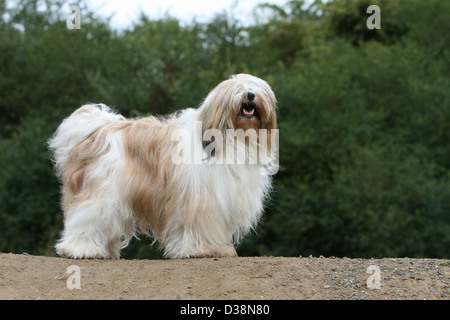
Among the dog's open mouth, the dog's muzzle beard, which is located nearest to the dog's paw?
the dog's muzzle beard

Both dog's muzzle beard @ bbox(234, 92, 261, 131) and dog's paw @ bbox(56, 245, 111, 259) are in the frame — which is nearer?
dog's muzzle beard @ bbox(234, 92, 261, 131)

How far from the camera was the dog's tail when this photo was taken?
9070 millimetres

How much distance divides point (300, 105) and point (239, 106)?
698 inches

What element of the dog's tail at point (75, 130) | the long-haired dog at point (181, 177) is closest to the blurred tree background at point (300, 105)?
the dog's tail at point (75, 130)

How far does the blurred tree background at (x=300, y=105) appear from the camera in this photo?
Answer: 22.5m

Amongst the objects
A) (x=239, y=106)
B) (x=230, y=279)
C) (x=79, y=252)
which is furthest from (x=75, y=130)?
(x=230, y=279)

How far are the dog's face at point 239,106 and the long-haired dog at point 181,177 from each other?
0.04 feet

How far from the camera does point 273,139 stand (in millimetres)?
8641

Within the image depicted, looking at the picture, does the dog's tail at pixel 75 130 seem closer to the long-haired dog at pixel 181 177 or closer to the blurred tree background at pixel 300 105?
the long-haired dog at pixel 181 177

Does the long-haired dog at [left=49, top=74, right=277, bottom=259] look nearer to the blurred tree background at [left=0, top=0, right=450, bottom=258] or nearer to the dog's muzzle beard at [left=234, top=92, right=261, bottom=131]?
the dog's muzzle beard at [left=234, top=92, right=261, bottom=131]

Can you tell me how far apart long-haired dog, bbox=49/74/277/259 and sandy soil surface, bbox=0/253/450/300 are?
0.63 m

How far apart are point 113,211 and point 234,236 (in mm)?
1661

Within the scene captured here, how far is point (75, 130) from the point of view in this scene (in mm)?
9078

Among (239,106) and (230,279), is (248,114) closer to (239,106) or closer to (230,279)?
(239,106)
